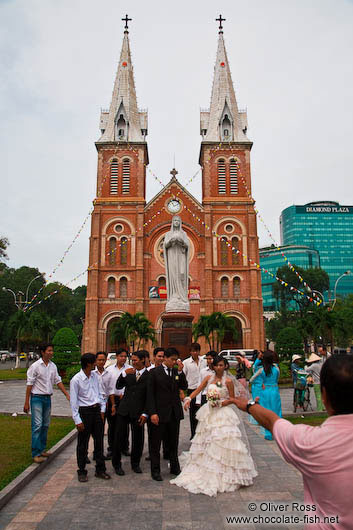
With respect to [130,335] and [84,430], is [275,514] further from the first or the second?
[130,335]

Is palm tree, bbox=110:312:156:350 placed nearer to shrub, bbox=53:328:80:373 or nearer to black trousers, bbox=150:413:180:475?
shrub, bbox=53:328:80:373

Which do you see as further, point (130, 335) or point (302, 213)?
point (302, 213)

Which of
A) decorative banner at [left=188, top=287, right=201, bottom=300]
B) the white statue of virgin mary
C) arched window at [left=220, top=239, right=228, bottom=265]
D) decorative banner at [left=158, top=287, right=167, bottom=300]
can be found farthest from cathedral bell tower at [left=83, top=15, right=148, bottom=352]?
the white statue of virgin mary

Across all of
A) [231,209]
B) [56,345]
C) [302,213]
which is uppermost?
[302,213]

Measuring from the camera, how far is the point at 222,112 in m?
39.4

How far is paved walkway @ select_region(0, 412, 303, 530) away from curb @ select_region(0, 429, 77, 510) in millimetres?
73

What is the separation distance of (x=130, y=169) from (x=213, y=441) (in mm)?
35263

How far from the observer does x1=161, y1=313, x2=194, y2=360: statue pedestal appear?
1686 cm

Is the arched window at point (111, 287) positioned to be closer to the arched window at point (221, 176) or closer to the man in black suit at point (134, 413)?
the arched window at point (221, 176)

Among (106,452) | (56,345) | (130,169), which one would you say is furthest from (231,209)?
(106,452)

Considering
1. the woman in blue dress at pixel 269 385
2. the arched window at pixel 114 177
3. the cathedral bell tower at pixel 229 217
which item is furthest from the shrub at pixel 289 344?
the arched window at pixel 114 177

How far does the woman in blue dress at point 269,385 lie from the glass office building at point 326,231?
99.0 metres

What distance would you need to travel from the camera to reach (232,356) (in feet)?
95.0

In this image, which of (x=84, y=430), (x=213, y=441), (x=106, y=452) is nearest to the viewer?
(x=213, y=441)
